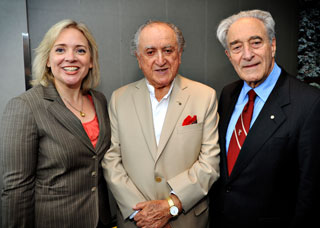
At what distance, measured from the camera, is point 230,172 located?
5.36 ft

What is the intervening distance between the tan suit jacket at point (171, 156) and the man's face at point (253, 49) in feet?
0.99

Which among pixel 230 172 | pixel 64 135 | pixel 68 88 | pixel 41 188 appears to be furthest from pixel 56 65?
pixel 230 172

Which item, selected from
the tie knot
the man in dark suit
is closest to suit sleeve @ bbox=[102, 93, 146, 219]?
the man in dark suit

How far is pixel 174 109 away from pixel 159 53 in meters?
0.41

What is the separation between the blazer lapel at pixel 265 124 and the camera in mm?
1451

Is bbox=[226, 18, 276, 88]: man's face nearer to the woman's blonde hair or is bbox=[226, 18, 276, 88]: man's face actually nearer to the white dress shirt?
the white dress shirt

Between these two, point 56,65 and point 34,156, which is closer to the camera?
Result: point 34,156

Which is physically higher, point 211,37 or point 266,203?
point 211,37

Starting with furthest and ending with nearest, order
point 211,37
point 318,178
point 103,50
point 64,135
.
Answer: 1. point 211,37
2. point 103,50
3. point 64,135
4. point 318,178

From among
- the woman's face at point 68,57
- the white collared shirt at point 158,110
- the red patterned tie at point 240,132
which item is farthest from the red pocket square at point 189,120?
the woman's face at point 68,57

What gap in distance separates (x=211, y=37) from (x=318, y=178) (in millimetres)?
2350

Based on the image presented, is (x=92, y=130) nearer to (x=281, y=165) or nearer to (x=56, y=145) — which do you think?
(x=56, y=145)

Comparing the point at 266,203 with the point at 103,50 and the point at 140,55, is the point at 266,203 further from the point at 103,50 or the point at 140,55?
the point at 103,50

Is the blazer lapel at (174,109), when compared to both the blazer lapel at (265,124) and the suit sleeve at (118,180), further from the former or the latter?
the blazer lapel at (265,124)
